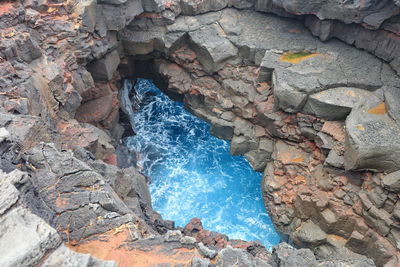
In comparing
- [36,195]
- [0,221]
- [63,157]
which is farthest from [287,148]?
[0,221]

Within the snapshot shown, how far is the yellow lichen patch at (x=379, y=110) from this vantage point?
15469 mm

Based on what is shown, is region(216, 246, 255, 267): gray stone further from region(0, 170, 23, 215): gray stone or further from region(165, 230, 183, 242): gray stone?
region(0, 170, 23, 215): gray stone

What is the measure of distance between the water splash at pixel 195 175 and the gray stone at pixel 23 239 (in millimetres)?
12346

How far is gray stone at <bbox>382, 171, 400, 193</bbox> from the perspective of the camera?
14.0 m

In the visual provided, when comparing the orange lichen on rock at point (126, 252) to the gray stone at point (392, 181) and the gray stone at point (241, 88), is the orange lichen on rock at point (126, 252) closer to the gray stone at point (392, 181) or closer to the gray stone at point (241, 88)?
the gray stone at point (392, 181)

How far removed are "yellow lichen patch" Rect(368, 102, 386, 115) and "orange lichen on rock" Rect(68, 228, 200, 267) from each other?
11.0m

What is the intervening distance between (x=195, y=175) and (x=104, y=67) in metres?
7.76

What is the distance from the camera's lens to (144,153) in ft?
71.3

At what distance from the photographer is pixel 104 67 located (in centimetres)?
1823

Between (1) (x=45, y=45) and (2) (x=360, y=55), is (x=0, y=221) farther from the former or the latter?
(2) (x=360, y=55)

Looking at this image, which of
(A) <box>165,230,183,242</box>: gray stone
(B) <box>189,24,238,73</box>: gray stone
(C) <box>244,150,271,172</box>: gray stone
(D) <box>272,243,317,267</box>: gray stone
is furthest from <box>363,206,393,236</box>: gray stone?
(B) <box>189,24,238,73</box>: gray stone

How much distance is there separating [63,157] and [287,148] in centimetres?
1198

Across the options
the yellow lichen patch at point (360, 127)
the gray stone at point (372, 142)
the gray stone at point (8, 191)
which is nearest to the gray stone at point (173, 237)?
the gray stone at point (8, 191)

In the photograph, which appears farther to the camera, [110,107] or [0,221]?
[110,107]
